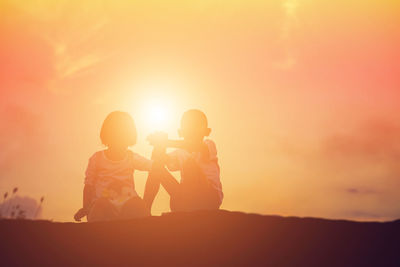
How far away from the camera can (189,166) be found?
8477 mm

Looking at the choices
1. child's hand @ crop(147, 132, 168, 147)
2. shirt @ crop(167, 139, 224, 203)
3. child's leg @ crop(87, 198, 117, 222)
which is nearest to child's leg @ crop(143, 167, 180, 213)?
shirt @ crop(167, 139, 224, 203)

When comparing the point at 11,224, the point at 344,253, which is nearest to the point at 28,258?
the point at 11,224

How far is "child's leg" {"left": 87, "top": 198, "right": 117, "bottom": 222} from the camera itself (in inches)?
295

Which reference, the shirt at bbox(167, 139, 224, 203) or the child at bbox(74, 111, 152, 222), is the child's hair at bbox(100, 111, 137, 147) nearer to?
the child at bbox(74, 111, 152, 222)

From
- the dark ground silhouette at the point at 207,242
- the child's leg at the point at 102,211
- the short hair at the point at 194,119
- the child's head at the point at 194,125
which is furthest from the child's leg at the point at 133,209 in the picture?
the dark ground silhouette at the point at 207,242

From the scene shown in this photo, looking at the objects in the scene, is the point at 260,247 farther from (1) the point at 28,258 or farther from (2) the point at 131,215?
(2) the point at 131,215

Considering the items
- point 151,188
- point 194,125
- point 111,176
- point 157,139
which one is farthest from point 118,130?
point 194,125

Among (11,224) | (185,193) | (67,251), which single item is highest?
(185,193)

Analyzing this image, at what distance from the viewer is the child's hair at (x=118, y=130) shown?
8.31 meters

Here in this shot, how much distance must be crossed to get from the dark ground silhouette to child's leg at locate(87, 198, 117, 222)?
→ 202cm

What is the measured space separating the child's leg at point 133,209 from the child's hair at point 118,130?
42.1 inches

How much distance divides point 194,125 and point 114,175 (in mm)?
1519

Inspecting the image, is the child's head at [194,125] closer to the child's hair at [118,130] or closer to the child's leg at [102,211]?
the child's hair at [118,130]

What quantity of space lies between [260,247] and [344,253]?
769 mm
